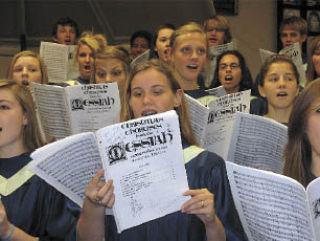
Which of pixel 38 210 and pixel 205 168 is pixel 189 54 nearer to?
pixel 205 168

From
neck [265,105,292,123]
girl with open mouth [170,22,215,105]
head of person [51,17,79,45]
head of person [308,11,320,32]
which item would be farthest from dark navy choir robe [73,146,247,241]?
head of person [308,11,320,32]

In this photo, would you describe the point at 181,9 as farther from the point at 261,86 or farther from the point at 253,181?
the point at 253,181

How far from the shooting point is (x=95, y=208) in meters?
2.14

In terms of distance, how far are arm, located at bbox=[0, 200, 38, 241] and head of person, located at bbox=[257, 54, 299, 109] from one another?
6.28 ft

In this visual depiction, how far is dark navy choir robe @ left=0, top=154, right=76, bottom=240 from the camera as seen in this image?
2.36 metres

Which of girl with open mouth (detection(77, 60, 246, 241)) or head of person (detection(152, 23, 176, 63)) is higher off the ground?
head of person (detection(152, 23, 176, 63))

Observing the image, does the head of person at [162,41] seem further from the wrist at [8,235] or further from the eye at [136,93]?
the wrist at [8,235]

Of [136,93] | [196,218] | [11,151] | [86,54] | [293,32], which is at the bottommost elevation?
[196,218]

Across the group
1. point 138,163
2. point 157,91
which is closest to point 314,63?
point 157,91

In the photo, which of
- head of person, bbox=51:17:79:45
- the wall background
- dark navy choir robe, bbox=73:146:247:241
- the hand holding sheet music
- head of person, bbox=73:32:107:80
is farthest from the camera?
the wall background

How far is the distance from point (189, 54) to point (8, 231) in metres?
1.91

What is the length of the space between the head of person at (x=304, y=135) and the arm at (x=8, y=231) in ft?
3.36

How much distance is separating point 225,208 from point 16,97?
1.00 meters

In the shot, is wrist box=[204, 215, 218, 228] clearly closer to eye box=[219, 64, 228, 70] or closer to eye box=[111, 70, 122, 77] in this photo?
eye box=[111, 70, 122, 77]
